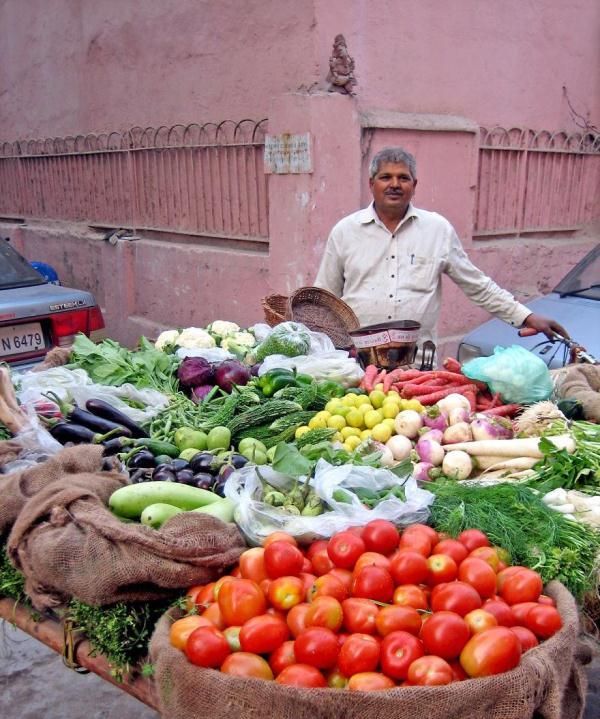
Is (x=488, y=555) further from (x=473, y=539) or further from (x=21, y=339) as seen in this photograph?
(x=21, y=339)

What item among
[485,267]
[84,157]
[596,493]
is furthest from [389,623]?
[84,157]

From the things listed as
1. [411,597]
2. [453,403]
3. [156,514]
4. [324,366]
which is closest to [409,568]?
[411,597]

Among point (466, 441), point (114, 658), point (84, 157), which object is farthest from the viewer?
point (84, 157)

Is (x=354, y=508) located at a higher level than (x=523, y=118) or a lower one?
lower

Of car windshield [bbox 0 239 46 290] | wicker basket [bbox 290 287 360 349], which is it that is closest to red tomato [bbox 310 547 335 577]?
wicker basket [bbox 290 287 360 349]

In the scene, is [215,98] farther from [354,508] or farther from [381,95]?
[354,508]

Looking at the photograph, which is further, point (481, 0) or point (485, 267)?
point (485, 267)

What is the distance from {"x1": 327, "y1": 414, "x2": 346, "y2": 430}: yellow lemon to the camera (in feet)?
10.6

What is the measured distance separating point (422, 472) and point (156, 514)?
1.09 m

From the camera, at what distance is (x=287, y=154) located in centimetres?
684

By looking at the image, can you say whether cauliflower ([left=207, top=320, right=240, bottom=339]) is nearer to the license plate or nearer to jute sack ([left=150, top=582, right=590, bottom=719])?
the license plate

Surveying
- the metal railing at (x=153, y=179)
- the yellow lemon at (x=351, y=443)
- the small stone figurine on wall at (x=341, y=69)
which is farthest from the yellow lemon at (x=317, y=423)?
the metal railing at (x=153, y=179)

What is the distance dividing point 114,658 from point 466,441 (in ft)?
5.46

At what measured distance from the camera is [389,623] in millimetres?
1903
